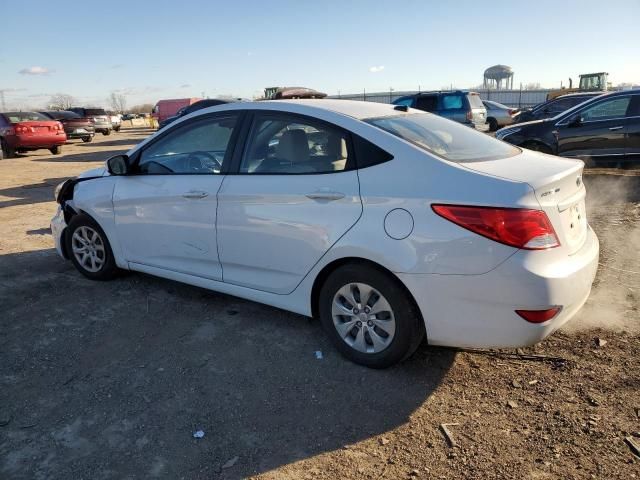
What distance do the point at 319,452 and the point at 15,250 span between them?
16.7ft

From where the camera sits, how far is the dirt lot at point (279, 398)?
246cm

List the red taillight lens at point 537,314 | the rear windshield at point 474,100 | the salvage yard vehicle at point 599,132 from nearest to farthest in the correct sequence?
the red taillight lens at point 537,314 < the salvage yard vehicle at point 599,132 < the rear windshield at point 474,100

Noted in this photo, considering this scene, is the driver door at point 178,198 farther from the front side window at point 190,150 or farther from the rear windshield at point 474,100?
the rear windshield at point 474,100

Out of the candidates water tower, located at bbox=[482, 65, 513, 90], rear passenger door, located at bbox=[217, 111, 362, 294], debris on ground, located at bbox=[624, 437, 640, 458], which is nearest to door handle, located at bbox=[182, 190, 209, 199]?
rear passenger door, located at bbox=[217, 111, 362, 294]

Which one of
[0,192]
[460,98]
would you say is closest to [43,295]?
[0,192]

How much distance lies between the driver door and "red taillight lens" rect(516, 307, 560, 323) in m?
2.19


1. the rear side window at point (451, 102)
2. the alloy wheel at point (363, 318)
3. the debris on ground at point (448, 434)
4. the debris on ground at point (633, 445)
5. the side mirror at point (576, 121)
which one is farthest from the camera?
the rear side window at point (451, 102)

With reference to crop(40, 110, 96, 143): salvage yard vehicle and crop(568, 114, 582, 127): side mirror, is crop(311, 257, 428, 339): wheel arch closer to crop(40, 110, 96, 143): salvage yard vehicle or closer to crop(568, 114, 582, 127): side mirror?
crop(568, 114, 582, 127): side mirror

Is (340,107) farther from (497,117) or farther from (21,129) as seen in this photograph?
(497,117)

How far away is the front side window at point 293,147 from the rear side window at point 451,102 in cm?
1520

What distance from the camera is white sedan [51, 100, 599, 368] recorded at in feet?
8.80

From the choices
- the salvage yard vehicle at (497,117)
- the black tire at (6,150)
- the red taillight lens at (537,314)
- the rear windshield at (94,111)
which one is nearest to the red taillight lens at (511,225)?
the red taillight lens at (537,314)

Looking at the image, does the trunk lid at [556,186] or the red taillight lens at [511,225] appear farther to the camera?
the trunk lid at [556,186]

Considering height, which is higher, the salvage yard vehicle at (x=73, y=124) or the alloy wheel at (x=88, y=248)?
the salvage yard vehicle at (x=73, y=124)
